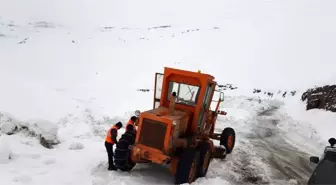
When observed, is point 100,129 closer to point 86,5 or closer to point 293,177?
point 293,177

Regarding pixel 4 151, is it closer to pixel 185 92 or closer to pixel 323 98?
pixel 185 92

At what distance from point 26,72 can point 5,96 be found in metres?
11.7

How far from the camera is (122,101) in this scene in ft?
58.4

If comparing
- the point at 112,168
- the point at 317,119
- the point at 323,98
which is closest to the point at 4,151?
the point at 112,168

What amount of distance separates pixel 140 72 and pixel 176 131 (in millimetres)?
22315

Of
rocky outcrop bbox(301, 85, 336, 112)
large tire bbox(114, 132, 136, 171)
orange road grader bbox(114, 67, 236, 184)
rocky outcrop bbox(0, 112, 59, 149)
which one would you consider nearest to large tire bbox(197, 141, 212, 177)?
orange road grader bbox(114, 67, 236, 184)

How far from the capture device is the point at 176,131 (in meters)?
8.16

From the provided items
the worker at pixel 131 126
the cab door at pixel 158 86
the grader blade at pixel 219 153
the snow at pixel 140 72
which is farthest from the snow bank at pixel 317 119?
the worker at pixel 131 126

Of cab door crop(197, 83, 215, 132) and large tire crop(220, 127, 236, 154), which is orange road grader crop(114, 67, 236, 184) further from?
large tire crop(220, 127, 236, 154)

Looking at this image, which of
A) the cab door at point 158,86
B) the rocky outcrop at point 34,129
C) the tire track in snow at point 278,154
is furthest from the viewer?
the tire track in snow at point 278,154

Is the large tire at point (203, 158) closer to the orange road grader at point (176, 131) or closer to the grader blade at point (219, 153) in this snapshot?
the orange road grader at point (176, 131)

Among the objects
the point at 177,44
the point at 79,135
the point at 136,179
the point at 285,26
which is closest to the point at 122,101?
the point at 79,135

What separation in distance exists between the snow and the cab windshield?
76.9 inches

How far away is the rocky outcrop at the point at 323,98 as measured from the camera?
15988mm
